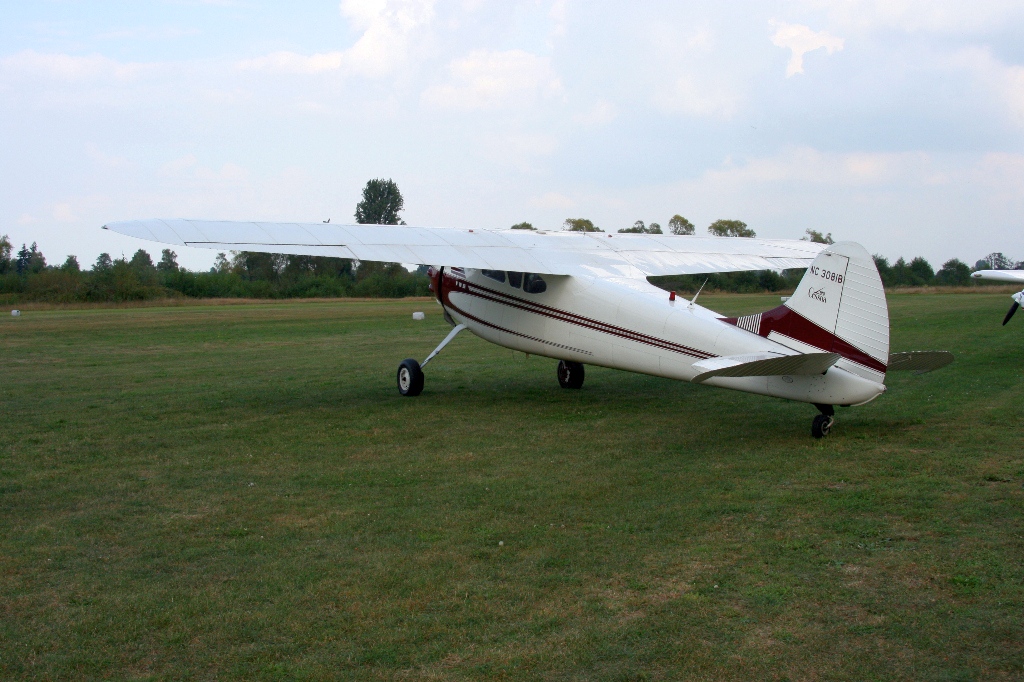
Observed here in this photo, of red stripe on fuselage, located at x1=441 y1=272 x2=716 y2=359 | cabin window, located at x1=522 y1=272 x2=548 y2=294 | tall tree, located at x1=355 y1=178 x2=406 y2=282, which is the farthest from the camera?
tall tree, located at x1=355 y1=178 x2=406 y2=282

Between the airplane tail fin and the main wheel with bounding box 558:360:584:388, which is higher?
the airplane tail fin

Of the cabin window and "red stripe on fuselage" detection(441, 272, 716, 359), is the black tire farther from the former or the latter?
the cabin window

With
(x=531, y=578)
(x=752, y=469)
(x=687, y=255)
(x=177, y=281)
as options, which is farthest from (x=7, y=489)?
(x=177, y=281)

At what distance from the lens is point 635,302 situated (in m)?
10.3

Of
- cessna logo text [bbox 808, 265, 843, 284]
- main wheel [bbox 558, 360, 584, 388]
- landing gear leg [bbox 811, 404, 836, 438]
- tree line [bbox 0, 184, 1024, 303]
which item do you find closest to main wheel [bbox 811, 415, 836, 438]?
landing gear leg [bbox 811, 404, 836, 438]

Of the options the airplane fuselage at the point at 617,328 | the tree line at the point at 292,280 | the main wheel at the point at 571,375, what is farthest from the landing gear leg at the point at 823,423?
the tree line at the point at 292,280

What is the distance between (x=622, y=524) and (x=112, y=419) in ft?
24.0

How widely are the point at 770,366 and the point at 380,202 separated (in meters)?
88.2

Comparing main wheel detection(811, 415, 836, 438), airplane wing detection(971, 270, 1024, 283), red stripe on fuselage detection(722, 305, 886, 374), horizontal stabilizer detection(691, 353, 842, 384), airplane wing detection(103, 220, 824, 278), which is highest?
airplane wing detection(103, 220, 824, 278)

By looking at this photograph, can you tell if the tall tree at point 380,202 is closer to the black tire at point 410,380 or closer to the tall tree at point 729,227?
the tall tree at point 729,227

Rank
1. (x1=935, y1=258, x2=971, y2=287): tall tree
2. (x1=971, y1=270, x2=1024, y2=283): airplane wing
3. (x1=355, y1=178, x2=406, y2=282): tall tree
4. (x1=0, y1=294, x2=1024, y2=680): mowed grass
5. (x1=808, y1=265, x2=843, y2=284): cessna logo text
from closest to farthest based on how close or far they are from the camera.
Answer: (x1=0, y1=294, x2=1024, y2=680): mowed grass, (x1=808, y1=265, x2=843, y2=284): cessna logo text, (x1=971, y1=270, x2=1024, y2=283): airplane wing, (x1=935, y1=258, x2=971, y2=287): tall tree, (x1=355, y1=178, x2=406, y2=282): tall tree

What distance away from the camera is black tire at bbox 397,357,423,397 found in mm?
12367

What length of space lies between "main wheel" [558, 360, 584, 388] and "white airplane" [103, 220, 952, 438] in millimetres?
21

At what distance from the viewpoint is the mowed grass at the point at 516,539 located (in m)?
3.97
